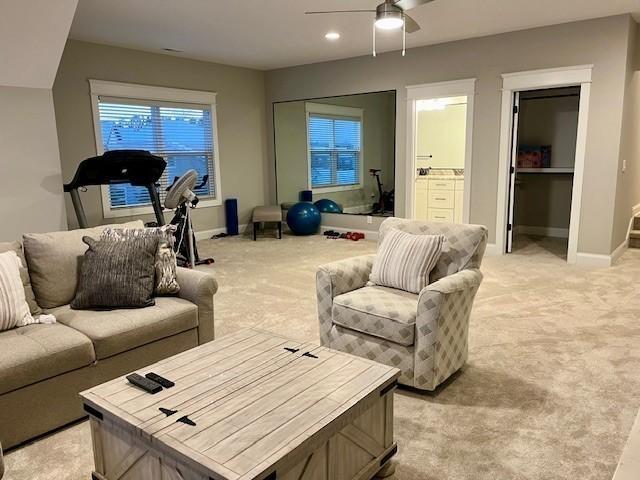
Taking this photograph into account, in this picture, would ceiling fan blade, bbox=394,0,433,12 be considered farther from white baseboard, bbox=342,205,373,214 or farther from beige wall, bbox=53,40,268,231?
white baseboard, bbox=342,205,373,214

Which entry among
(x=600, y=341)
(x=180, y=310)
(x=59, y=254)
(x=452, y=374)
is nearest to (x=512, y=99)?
(x=600, y=341)

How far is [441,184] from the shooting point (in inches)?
277

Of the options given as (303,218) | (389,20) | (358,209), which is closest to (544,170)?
(358,209)

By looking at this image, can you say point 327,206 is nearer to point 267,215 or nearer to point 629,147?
point 267,215

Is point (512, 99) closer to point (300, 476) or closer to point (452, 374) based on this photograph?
point (452, 374)

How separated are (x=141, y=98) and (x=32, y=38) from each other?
2858mm

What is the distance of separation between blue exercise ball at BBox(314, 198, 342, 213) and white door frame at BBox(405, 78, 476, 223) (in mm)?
1549

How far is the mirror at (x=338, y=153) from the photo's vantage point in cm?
799

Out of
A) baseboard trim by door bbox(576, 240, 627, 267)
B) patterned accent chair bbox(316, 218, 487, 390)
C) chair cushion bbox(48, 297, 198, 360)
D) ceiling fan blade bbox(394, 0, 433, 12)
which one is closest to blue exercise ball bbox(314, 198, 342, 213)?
baseboard trim by door bbox(576, 240, 627, 267)

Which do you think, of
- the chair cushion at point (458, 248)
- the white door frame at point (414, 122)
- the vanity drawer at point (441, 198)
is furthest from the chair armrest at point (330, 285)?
the vanity drawer at point (441, 198)

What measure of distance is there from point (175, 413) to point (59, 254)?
1.60m

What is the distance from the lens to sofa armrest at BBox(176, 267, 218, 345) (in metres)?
2.86

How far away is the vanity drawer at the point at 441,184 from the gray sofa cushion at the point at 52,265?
540cm

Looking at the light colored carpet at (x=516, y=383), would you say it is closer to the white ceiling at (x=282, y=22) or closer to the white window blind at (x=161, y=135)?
the white window blind at (x=161, y=135)
